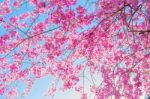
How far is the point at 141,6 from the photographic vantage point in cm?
1038

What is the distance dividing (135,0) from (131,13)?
482 mm

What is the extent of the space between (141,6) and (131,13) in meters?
0.53

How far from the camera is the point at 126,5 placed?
9586 millimetres

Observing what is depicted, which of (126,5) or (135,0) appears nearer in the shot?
(126,5)

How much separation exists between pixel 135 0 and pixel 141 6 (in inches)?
11.7

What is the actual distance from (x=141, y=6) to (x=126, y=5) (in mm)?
994

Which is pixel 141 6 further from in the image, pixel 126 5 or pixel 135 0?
pixel 126 5

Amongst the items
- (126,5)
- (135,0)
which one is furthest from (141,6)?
(126,5)

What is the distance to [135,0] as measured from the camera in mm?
10258

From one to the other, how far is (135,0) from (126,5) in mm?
814

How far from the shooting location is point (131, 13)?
10.1m

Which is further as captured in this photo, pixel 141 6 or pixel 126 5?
pixel 141 6
